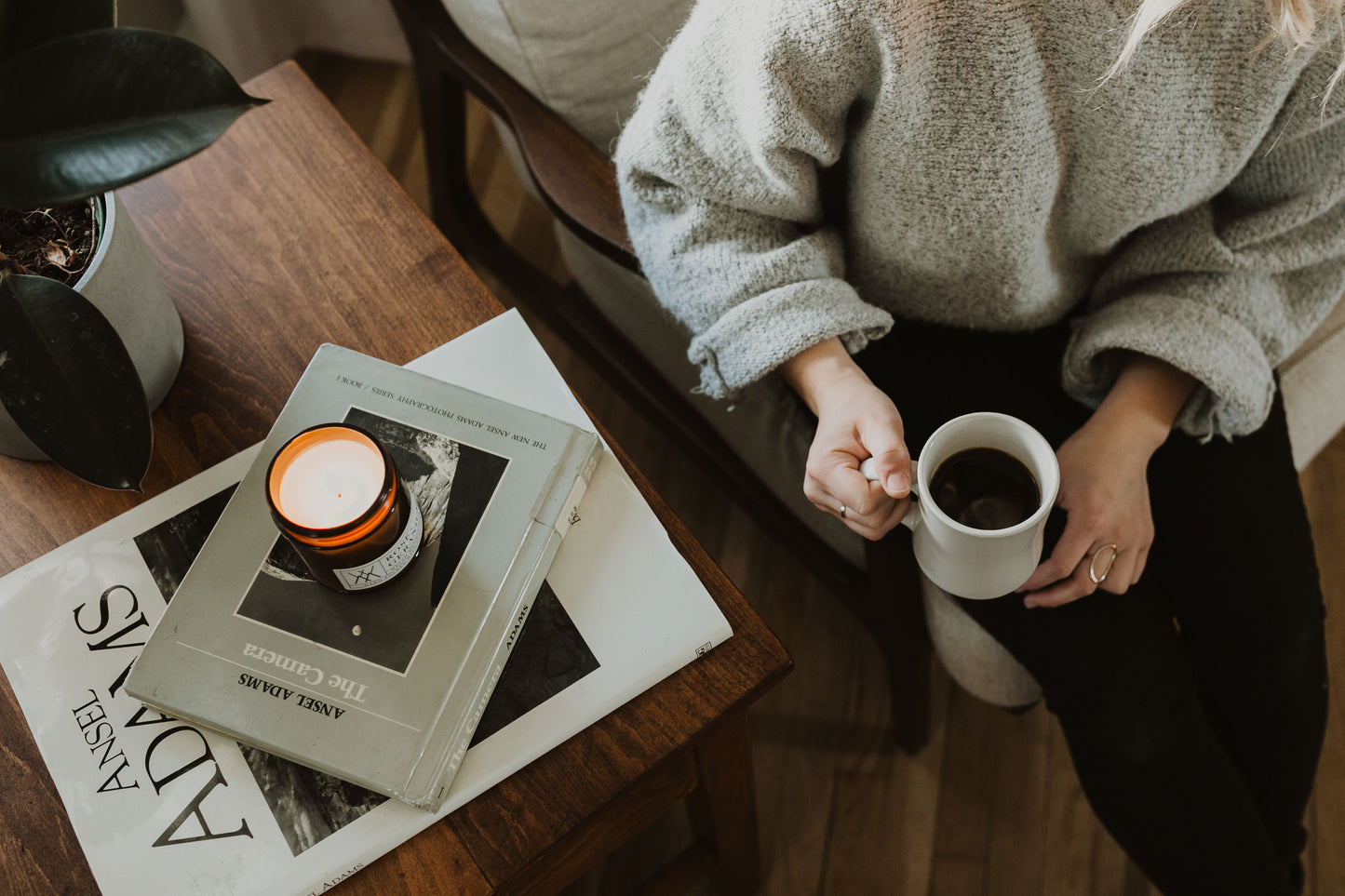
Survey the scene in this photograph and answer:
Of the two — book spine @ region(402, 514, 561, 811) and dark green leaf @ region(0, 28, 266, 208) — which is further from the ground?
dark green leaf @ region(0, 28, 266, 208)

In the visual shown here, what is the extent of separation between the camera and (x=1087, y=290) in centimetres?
83

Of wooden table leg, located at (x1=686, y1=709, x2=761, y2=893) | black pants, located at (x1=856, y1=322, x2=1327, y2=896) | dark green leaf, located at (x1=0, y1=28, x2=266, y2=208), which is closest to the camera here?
dark green leaf, located at (x1=0, y1=28, x2=266, y2=208)

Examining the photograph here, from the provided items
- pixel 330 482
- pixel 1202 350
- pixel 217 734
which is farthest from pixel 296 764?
pixel 1202 350

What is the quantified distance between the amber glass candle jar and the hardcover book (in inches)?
0.5

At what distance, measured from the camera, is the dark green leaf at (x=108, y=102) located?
42cm

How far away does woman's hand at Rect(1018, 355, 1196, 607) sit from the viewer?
703mm

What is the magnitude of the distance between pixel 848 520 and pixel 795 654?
21.7 inches

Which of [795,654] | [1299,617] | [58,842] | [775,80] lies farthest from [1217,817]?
[58,842]

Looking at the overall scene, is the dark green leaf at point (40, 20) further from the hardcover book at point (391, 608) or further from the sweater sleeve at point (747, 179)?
the sweater sleeve at point (747, 179)

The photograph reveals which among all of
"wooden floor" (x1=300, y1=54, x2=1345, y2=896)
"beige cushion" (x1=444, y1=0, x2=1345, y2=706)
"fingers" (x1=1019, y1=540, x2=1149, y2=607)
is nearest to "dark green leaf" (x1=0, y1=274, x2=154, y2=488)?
"beige cushion" (x1=444, y1=0, x2=1345, y2=706)

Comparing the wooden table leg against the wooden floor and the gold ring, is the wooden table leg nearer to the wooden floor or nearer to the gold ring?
the wooden floor

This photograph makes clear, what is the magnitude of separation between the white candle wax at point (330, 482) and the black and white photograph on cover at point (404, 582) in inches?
1.4

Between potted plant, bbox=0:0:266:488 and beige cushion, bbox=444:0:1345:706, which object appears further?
beige cushion, bbox=444:0:1345:706

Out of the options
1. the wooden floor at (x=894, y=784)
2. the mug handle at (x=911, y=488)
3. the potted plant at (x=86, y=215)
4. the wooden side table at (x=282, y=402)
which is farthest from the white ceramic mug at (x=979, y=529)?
the wooden floor at (x=894, y=784)
